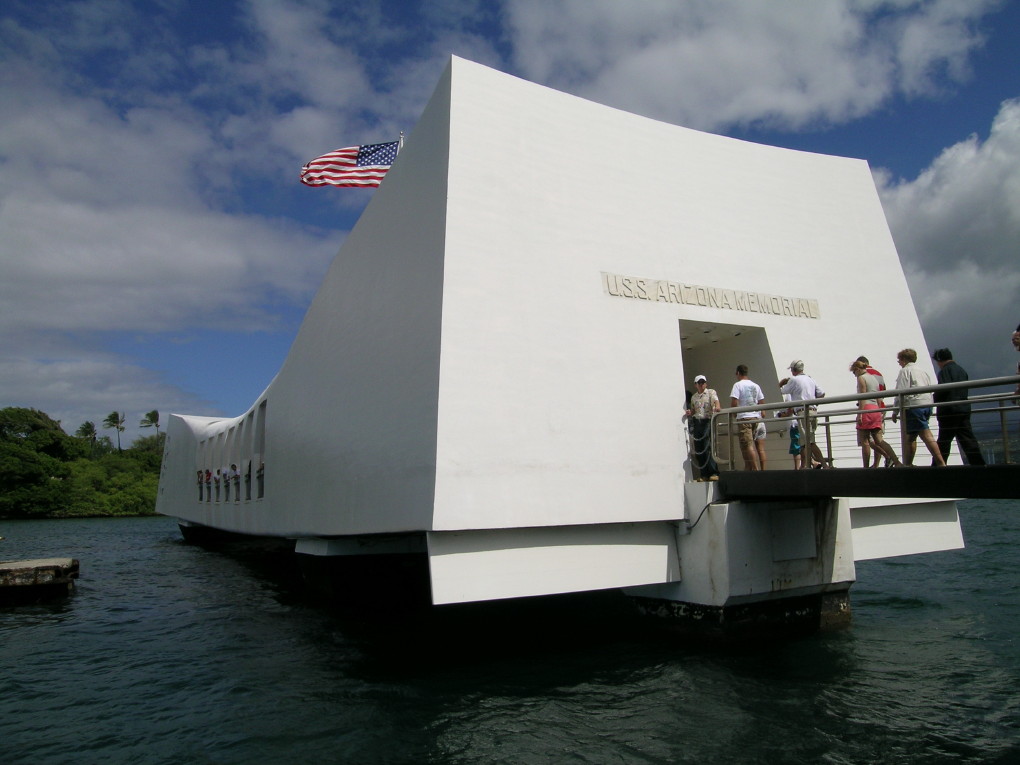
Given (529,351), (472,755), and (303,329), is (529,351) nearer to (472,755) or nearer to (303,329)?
(472,755)

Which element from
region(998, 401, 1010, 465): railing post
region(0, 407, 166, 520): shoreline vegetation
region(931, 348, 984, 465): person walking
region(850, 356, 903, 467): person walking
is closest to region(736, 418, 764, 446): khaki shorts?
region(850, 356, 903, 467): person walking

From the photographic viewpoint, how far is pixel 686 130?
10906mm

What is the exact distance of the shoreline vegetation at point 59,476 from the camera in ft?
162

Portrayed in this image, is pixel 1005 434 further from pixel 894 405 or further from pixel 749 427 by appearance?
pixel 749 427

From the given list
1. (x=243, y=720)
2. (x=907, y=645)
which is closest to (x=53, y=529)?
(x=243, y=720)

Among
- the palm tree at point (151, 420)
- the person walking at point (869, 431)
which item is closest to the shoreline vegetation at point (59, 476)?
the palm tree at point (151, 420)

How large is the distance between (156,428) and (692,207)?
8914 cm

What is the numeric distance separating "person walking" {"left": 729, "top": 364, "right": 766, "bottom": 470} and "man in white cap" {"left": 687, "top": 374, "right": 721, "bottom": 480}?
308mm

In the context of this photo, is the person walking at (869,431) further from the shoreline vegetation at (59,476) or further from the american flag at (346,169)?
the shoreline vegetation at (59,476)

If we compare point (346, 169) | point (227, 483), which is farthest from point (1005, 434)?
point (227, 483)

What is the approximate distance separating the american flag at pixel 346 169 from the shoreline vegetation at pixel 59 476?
46.6 m

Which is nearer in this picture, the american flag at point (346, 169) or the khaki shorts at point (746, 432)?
the khaki shorts at point (746, 432)

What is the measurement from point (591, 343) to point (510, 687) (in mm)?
4052

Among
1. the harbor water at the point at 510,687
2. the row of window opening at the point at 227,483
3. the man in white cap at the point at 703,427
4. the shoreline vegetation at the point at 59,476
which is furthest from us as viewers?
the shoreline vegetation at the point at 59,476
